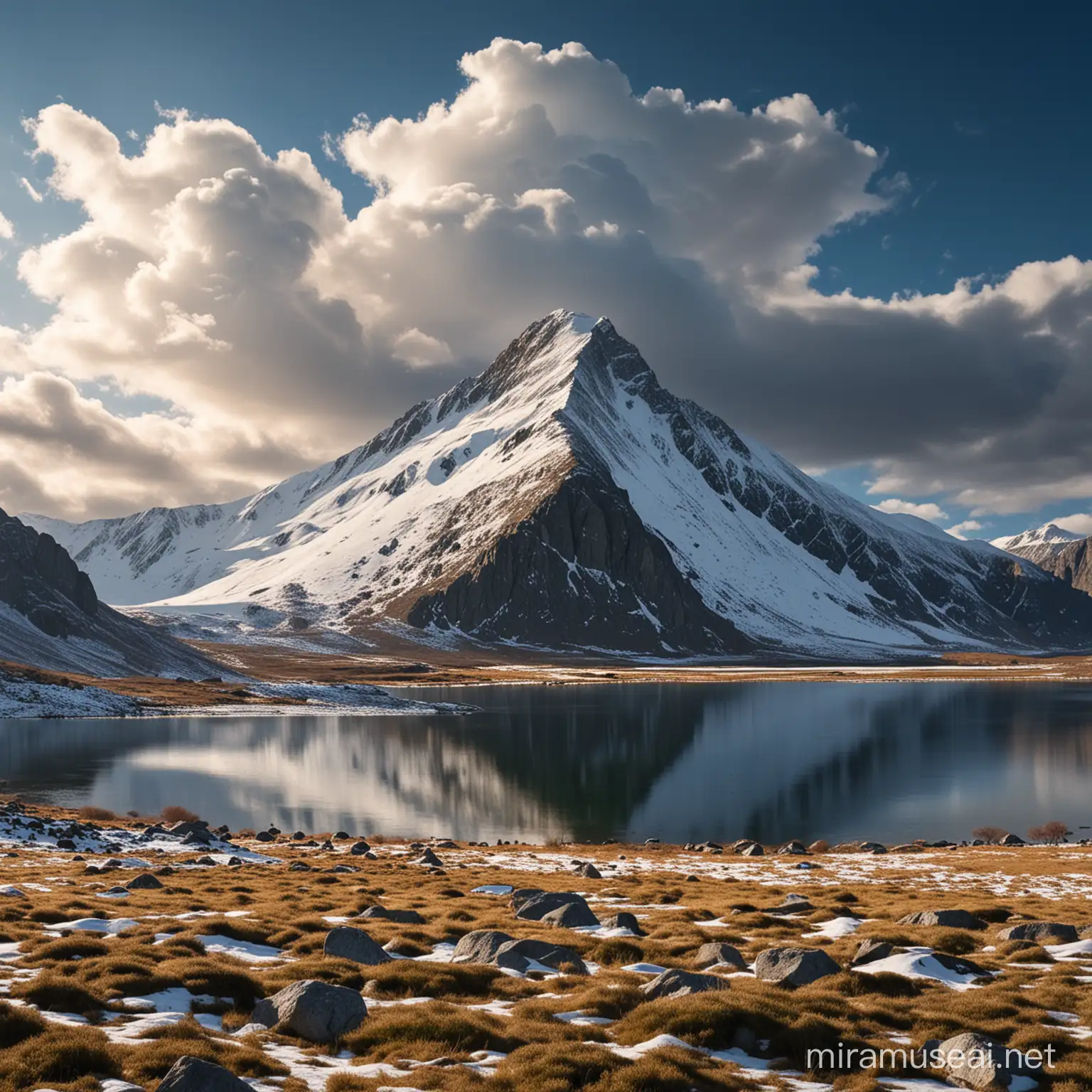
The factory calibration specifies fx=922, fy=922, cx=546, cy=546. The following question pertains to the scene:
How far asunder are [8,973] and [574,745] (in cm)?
9527

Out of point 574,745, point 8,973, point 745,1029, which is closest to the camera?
point 745,1029

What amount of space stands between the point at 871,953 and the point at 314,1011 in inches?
515

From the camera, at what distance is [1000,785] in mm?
83688

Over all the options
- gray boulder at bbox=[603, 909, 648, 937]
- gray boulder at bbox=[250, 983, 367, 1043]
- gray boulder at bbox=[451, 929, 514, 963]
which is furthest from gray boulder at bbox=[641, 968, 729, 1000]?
gray boulder at bbox=[603, 909, 648, 937]

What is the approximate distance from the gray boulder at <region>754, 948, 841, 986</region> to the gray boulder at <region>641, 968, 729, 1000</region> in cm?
184

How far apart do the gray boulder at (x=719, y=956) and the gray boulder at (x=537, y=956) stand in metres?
2.81

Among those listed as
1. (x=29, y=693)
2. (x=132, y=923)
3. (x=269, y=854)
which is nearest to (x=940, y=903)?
(x=132, y=923)

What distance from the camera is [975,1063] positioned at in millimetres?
14578

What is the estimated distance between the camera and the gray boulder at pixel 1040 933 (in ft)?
81.0

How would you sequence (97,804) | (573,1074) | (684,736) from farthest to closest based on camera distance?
(684,736) < (97,804) < (573,1074)

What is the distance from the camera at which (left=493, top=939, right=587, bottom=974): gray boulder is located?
21.0 meters

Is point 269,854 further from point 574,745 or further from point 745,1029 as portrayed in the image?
point 574,745

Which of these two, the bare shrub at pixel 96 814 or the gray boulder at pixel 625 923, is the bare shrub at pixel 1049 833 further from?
the bare shrub at pixel 96 814

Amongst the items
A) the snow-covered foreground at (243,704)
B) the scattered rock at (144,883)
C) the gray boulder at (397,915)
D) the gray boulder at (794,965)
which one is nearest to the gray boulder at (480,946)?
the gray boulder at (397,915)
